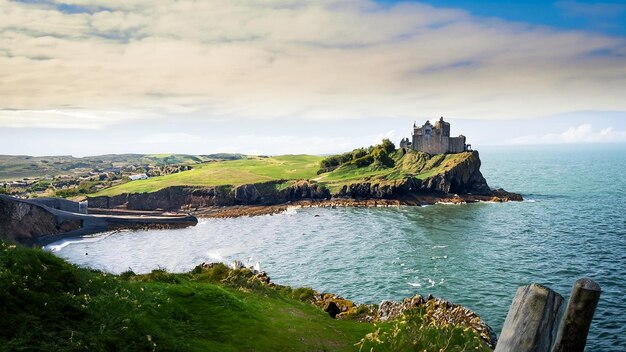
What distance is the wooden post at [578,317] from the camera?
452cm

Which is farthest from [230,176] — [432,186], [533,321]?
[533,321]

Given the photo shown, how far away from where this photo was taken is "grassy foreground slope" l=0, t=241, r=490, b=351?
9.24 meters

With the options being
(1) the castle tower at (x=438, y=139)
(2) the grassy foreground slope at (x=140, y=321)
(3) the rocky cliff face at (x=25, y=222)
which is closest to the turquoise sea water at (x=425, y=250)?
(3) the rocky cliff face at (x=25, y=222)

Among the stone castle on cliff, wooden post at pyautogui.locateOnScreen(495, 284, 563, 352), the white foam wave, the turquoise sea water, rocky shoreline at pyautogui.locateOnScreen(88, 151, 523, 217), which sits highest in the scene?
the stone castle on cliff

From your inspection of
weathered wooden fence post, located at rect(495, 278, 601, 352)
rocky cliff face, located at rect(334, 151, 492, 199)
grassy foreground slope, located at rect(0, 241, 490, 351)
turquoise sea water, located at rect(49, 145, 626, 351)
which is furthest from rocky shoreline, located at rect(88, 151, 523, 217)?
weathered wooden fence post, located at rect(495, 278, 601, 352)

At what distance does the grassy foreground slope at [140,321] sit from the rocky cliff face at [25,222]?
66.3 metres

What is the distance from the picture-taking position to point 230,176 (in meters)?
134

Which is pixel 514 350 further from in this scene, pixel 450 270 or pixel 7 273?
pixel 450 270

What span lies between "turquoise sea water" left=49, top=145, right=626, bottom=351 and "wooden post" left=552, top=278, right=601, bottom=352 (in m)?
29.6

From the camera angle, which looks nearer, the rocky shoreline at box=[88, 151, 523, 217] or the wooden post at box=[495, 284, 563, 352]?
the wooden post at box=[495, 284, 563, 352]

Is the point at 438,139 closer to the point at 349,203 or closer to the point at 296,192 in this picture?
the point at 349,203

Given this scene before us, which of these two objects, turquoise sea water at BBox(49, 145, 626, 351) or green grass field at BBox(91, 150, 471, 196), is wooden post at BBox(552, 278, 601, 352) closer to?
turquoise sea water at BBox(49, 145, 626, 351)

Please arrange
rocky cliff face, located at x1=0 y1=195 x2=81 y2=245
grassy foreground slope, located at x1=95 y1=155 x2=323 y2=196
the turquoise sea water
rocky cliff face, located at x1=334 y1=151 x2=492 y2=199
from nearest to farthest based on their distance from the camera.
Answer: the turquoise sea water → rocky cliff face, located at x1=0 y1=195 x2=81 y2=245 → rocky cliff face, located at x1=334 y1=151 x2=492 y2=199 → grassy foreground slope, located at x1=95 y1=155 x2=323 y2=196

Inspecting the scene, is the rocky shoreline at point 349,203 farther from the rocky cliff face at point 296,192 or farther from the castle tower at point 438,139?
the castle tower at point 438,139
